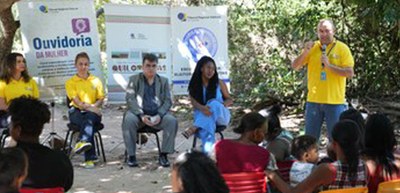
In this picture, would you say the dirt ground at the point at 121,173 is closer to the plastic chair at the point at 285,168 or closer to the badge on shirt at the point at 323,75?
the badge on shirt at the point at 323,75

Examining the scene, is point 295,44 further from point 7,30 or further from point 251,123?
point 251,123

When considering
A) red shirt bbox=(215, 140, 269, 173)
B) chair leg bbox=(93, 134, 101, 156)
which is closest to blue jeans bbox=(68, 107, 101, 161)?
chair leg bbox=(93, 134, 101, 156)

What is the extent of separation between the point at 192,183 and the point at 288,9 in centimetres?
837

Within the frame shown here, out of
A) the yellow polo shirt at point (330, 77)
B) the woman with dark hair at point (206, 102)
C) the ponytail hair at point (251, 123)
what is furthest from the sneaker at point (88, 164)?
the ponytail hair at point (251, 123)

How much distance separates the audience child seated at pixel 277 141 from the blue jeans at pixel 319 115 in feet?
4.64

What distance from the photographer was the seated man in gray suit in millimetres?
6750

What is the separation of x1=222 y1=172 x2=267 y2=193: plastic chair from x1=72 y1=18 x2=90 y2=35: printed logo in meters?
4.43

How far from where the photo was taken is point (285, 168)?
3.95 meters

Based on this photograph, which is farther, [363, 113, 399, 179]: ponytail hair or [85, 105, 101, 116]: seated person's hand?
[85, 105, 101, 116]: seated person's hand

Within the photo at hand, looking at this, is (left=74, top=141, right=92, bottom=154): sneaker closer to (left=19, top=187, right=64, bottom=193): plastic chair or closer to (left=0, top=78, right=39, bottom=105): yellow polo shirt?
(left=0, top=78, right=39, bottom=105): yellow polo shirt

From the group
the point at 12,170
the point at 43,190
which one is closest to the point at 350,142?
Result: the point at 43,190

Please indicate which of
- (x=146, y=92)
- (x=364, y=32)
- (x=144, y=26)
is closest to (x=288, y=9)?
(x=364, y=32)

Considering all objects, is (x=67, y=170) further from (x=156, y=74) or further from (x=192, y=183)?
(x=156, y=74)

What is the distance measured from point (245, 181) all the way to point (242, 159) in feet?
0.46
